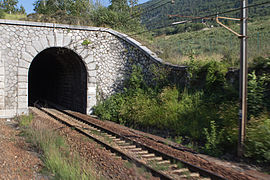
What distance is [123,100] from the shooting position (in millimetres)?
12977

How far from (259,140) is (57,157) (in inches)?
194

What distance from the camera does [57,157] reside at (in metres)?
5.18

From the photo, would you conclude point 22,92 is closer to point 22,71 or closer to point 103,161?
point 22,71

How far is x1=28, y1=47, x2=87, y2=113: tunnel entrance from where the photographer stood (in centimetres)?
1442

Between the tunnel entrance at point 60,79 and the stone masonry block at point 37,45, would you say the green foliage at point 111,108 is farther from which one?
the stone masonry block at point 37,45

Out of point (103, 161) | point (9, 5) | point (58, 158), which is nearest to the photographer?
point (58, 158)

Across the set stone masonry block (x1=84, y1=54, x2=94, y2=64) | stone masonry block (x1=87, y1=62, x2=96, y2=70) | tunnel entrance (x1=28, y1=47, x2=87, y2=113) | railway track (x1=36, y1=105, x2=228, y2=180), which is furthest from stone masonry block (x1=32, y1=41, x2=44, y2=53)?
railway track (x1=36, y1=105, x2=228, y2=180)

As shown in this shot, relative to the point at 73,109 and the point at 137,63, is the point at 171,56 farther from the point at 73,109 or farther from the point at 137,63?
the point at 73,109

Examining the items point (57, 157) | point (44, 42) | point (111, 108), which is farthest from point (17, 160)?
point (44, 42)

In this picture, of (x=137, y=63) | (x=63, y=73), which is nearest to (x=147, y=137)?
(x=137, y=63)

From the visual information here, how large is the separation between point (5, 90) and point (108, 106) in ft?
16.7

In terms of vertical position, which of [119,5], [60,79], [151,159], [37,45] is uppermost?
[119,5]

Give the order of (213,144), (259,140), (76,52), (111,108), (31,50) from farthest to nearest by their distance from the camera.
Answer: (76,52) < (111,108) < (31,50) < (213,144) < (259,140)

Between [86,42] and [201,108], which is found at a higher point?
[86,42]
